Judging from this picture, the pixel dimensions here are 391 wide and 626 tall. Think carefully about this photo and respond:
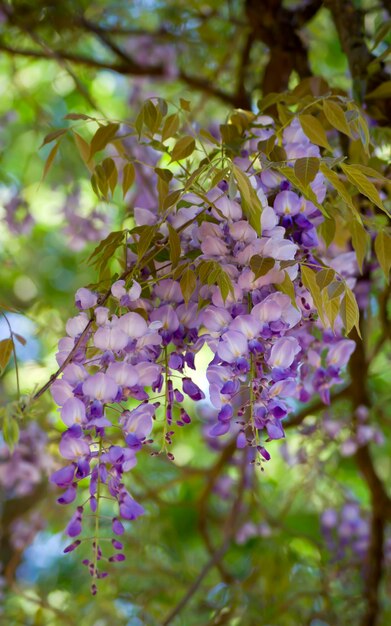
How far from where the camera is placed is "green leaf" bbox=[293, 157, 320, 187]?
67 centimetres

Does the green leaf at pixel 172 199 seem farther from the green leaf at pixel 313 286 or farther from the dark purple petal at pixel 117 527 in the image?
the dark purple petal at pixel 117 527

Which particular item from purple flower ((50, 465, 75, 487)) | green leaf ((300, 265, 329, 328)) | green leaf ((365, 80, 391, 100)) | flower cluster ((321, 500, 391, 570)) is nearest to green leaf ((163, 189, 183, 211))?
green leaf ((300, 265, 329, 328))

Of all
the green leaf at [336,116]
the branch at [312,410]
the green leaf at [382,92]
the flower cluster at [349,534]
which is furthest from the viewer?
the flower cluster at [349,534]

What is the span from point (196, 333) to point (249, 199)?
0.47 ft

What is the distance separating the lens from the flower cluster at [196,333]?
65 cm

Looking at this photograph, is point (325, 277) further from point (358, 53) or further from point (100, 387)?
point (358, 53)

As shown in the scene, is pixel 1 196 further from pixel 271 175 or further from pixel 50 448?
pixel 271 175

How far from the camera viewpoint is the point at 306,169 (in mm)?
673

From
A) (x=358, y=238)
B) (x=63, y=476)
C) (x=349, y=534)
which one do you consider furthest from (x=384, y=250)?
(x=349, y=534)

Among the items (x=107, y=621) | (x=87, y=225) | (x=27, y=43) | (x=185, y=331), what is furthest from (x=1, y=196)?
(x=185, y=331)

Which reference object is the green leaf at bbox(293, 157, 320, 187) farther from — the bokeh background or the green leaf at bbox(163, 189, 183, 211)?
the bokeh background

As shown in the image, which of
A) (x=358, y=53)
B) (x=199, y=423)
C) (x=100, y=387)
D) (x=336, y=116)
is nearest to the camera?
(x=100, y=387)

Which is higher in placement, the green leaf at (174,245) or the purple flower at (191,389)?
the green leaf at (174,245)

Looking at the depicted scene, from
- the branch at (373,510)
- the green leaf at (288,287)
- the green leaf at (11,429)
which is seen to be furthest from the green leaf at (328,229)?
the branch at (373,510)
